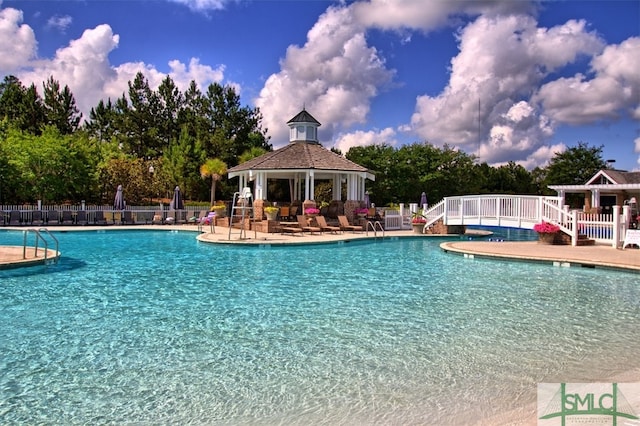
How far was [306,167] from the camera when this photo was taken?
23.2 metres

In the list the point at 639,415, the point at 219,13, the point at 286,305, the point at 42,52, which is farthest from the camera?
the point at 42,52

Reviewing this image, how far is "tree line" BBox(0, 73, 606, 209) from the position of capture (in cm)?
3062

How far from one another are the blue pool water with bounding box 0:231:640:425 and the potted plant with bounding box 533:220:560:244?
4.58 m

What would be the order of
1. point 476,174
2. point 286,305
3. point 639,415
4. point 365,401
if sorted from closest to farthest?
point 639,415, point 365,401, point 286,305, point 476,174

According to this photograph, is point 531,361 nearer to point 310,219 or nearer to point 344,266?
point 344,266

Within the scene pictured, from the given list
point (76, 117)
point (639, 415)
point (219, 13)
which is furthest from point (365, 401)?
point (76, 117)

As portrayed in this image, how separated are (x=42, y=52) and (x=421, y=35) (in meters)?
15.9

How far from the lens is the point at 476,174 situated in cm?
4303

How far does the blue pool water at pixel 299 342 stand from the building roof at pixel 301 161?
40.2 feet

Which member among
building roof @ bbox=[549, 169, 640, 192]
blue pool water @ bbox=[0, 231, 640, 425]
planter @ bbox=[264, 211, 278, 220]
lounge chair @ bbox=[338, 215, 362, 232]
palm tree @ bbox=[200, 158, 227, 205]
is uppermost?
palm tree @ bbox=[200, 158, 227, 205]

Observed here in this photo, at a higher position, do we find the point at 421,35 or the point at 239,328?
the point at 421,35

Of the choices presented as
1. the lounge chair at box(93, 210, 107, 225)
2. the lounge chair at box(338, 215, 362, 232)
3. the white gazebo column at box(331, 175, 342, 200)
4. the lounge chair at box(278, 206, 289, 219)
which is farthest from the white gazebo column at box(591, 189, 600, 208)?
the lounge chair at box(93, 210, 107, 225)

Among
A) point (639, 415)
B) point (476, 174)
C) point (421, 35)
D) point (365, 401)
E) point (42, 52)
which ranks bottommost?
point (365, 401)

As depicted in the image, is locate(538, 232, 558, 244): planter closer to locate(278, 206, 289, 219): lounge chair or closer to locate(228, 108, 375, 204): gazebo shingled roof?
locate(228, 108, 375, 204): gazebo shingled roof
